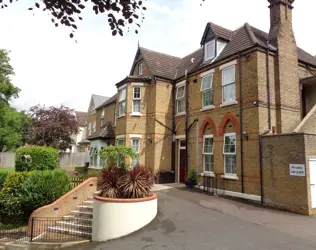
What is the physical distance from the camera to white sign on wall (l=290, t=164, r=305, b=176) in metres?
9.98

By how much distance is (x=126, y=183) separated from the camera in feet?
30.2

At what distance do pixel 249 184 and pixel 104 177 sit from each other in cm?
706

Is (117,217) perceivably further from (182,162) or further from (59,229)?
(182,162)

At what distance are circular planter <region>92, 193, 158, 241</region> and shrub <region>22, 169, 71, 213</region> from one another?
154 inches

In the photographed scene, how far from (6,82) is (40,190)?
2847 centimetres

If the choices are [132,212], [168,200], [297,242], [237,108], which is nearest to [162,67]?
[237,108]

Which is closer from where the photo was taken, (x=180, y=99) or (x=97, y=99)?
(x=180, y=99)

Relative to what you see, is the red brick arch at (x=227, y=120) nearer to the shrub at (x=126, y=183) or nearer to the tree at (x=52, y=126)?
the shrub at (x=126, y=183)

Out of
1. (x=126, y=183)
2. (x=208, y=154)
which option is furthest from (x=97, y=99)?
(x=126, y=183)

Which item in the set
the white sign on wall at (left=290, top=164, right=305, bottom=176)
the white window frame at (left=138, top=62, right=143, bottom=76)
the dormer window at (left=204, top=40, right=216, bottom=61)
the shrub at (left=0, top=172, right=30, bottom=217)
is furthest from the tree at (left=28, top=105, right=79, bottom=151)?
the white sign on wall at (left=290, top=164, right=305, bottom=176)

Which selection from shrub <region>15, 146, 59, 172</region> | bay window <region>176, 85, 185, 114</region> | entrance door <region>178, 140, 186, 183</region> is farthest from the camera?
bay window <region>176, 85, 185, 114</region>

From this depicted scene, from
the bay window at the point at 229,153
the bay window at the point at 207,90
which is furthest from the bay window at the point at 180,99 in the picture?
the bay window at the point at 229,153

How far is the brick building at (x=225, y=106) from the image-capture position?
40.2ft

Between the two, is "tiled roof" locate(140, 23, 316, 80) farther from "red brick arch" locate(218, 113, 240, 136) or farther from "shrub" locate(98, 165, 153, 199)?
A: "shrub" locate(98, 165, 153, 199)
